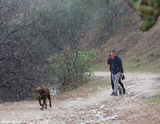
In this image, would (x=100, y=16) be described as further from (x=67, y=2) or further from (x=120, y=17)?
(x=67, y=2)

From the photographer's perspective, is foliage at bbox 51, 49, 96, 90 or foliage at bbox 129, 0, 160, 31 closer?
foliage at bbox 129, 0, 160, 31

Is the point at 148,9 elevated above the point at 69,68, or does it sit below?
A: above

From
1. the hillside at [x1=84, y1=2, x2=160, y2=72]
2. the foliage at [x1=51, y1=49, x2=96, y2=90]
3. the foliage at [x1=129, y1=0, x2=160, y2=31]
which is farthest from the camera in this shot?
the hillside at [x1=84, y1=2, x2=160, y2=72]

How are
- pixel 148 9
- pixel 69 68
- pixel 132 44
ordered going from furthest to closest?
1. pixel 132 44
2. pixel 69 68
3. pixel 148 9

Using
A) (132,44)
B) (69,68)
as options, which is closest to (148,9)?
(69,68)

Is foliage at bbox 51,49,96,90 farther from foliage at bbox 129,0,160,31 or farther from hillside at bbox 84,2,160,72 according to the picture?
foliage at bbox 129,0,160,31

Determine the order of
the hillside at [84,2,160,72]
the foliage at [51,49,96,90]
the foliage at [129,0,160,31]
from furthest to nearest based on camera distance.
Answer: the hillside at [84,2,160,72]
the foliage at [51,49,96,90]
the foliage at [129,0,160,31]

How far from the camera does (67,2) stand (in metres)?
50.5

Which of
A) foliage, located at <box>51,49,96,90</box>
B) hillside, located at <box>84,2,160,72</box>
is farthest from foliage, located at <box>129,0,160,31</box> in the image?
hillside, located at <box>84,2,160,72</box>

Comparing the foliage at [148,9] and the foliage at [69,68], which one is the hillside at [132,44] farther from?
the foliage at [148,9]

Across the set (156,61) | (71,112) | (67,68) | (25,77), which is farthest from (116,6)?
(71,112)

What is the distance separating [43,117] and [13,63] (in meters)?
5.94

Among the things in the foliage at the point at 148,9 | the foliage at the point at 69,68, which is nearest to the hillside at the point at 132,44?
the foliage at the point at 69,68

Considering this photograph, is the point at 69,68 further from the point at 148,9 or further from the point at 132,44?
the point at 132,44
